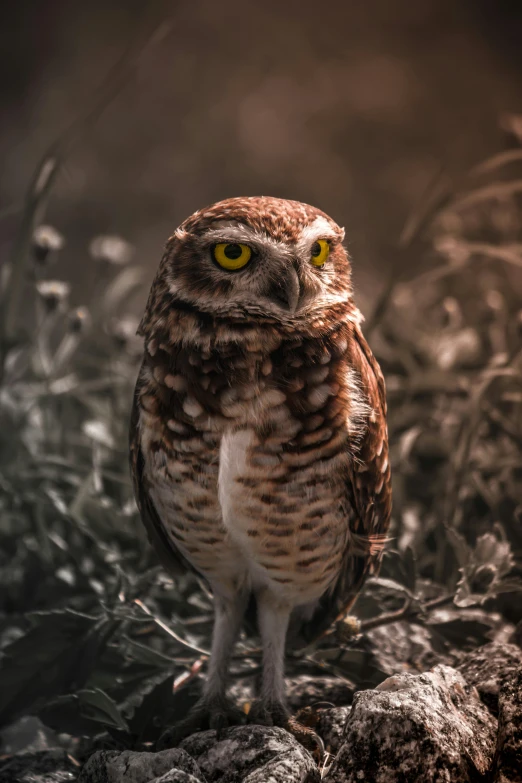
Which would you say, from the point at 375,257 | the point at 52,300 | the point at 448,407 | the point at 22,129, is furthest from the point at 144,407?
the point at 22,129

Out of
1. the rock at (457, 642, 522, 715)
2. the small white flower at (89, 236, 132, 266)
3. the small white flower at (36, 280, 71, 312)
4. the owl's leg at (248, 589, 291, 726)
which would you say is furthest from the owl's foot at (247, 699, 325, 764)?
the small white flower at (89, 236, 132, 266)

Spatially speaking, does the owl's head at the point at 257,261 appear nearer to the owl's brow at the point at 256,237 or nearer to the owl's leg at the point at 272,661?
the owl's brow at the point at 256,237

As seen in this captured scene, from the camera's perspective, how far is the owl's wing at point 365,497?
3.22ft

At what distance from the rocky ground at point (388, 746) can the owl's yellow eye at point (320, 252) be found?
0.49 m

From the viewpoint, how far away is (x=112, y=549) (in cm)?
140

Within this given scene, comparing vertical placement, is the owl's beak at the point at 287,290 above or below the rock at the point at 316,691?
above

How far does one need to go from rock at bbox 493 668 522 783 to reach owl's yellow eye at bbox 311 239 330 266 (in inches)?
20.7

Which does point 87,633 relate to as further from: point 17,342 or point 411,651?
point 17,342

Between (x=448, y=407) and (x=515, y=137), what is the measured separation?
548 millimetres

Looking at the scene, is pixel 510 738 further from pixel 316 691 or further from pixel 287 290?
pixel 287 290

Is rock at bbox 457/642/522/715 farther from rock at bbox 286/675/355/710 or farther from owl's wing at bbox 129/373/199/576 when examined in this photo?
owl's wing at bbox 129/373/199/576

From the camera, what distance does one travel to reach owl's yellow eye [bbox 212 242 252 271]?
86 centimetres

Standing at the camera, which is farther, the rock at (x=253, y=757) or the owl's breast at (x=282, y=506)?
the owl's breast at (x=282, y=506)

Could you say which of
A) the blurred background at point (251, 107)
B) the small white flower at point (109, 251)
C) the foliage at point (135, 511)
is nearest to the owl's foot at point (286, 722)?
the foliage at point (135, 511)
